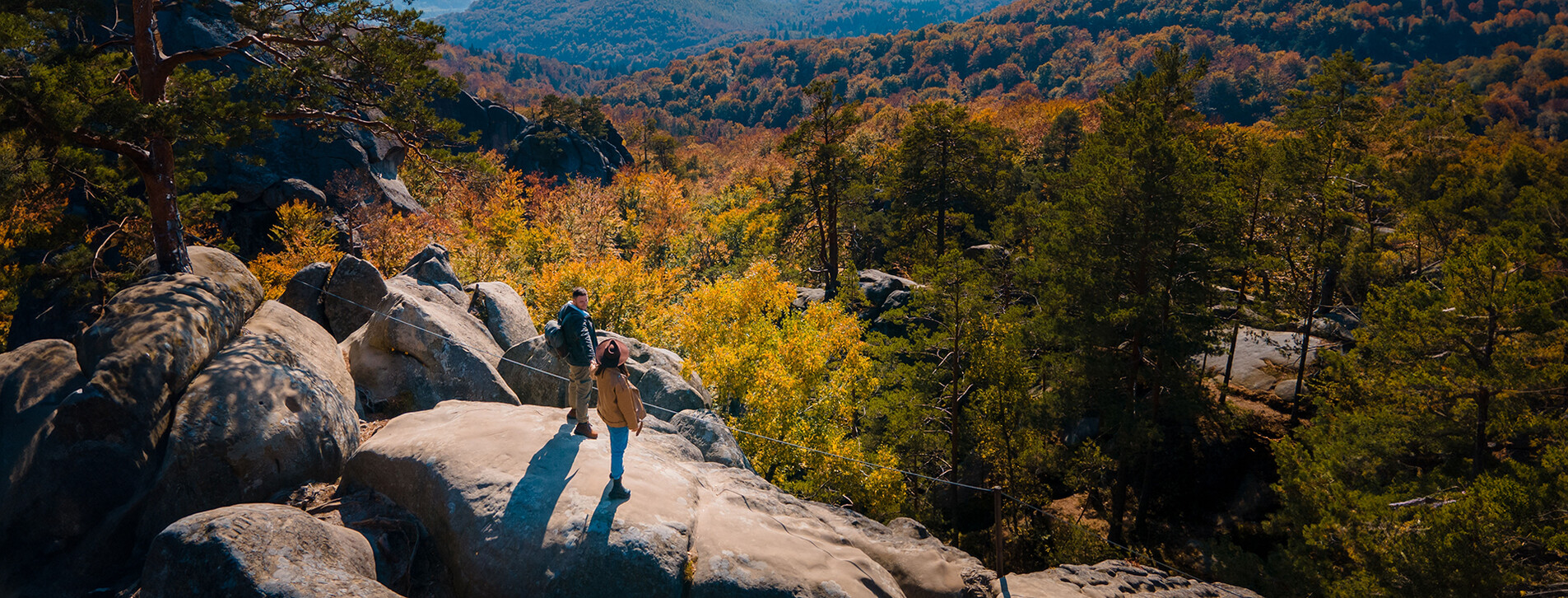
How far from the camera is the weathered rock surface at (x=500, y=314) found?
53.9 feet

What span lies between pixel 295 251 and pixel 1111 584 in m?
31.3

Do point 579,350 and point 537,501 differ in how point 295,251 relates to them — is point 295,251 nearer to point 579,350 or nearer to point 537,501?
point 579,350

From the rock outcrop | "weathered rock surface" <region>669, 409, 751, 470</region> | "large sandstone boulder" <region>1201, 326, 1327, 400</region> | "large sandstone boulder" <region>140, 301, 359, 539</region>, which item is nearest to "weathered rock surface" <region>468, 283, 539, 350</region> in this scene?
"weathered rock surface" <region>669, 409, 751, 470</region>

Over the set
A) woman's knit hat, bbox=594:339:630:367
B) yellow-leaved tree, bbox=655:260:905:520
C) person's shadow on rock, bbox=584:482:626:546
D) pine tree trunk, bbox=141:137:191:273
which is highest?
pine tree trunk, bbox=141:137:191:273

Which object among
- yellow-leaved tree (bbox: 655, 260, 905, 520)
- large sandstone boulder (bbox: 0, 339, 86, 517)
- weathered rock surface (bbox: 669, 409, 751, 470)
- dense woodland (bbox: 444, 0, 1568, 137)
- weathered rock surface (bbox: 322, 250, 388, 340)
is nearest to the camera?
large sandstone boulder (bbox: 0, 339, 86, 517)

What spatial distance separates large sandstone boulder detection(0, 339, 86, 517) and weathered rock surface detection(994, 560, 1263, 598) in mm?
11692

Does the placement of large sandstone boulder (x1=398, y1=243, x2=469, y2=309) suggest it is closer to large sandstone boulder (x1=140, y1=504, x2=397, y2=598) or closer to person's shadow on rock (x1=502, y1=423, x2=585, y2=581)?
person's shadow on rock (x1=502, y1=423, x2=585, y2=581)

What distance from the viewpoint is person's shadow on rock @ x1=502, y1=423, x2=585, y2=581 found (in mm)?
6758

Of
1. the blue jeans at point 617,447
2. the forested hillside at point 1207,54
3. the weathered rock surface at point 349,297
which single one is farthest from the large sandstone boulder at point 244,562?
the forested hillside at point 1207,54

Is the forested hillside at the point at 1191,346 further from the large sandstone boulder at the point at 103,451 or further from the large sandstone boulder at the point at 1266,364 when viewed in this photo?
the large sandstone boulder at the point at 103,451

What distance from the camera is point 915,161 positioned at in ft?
111

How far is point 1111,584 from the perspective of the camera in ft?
33.0

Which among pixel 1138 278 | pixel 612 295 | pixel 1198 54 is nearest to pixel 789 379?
pixel 612 295

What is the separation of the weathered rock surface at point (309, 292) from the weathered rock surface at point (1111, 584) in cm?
1483
